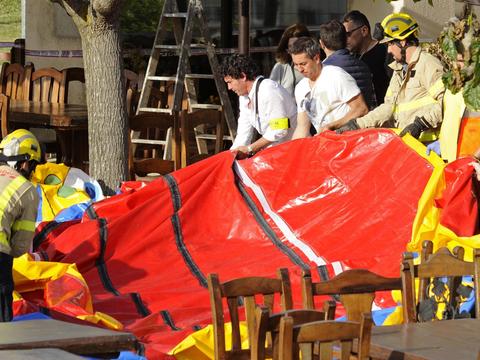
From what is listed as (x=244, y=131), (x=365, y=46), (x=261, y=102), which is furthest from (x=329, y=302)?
(x=365, y=46)

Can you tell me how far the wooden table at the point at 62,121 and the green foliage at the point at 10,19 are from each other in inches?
192

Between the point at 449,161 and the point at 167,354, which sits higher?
the point at 449,161

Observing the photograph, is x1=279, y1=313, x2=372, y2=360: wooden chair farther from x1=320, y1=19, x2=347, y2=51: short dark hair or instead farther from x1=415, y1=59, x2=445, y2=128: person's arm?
x1=320, y1=19, x2=347, y2=51: short dark hair

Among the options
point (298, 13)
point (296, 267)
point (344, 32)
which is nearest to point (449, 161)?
point (296, 267)

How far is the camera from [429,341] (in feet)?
17.8

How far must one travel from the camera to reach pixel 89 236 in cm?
912

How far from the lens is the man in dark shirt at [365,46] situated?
10.5 meters

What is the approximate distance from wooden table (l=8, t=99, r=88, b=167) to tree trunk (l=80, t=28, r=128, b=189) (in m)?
1.11

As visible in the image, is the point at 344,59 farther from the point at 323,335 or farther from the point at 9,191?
the point at 323,335

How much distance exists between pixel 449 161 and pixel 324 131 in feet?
4.46

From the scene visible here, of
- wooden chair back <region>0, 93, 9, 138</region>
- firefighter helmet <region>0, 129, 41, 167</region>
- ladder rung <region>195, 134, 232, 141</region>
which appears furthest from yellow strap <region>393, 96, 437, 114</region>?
wooden chair back <region>0, 93, 9, 138</region>

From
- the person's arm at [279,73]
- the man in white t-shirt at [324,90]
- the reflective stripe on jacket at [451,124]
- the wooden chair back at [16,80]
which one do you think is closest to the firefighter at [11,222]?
the reflective stripe on jacket at [451,124]

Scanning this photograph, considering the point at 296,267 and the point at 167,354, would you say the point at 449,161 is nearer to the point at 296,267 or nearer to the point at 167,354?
the point at 296,267

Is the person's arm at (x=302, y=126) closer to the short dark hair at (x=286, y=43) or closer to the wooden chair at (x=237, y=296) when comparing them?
the short dark hair at (x=286, y=43)
